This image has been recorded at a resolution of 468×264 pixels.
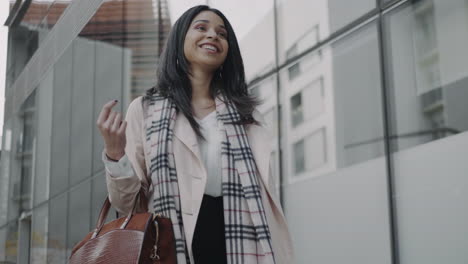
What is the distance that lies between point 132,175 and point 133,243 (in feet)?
0.82

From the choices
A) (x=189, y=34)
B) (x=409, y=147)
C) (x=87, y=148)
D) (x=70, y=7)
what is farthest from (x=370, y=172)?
(x=70, y=7)

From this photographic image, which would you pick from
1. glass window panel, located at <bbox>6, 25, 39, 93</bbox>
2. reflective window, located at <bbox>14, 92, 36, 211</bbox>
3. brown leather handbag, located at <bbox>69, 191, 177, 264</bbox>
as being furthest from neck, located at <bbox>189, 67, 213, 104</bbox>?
glass window panel, located at <bbox>6, 25, 39, 93</bbox>

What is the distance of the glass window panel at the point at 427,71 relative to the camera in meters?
4.81

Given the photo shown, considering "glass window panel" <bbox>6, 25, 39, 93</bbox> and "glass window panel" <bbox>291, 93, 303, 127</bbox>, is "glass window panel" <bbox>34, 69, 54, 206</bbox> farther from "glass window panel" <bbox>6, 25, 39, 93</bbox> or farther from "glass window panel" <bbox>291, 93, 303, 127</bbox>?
"glass window panel" <bbox>291, 93, 303, 127</bbox>

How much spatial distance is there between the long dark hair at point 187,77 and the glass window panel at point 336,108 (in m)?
2.66

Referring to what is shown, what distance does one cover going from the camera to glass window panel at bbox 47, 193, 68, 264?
564 inches

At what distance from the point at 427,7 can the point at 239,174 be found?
3.05 meters

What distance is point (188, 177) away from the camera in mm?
2633

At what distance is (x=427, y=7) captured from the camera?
16.8 feet

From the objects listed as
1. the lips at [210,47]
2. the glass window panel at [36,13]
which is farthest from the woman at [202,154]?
the glass window panel at [36,13]

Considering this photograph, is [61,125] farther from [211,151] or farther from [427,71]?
[211,151]

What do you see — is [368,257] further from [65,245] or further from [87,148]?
[65,245]

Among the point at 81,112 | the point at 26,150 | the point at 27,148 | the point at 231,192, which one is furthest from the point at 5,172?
the point at 231,192

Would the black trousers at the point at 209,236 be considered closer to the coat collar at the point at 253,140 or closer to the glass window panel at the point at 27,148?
the coat collar at the point at 253,140
